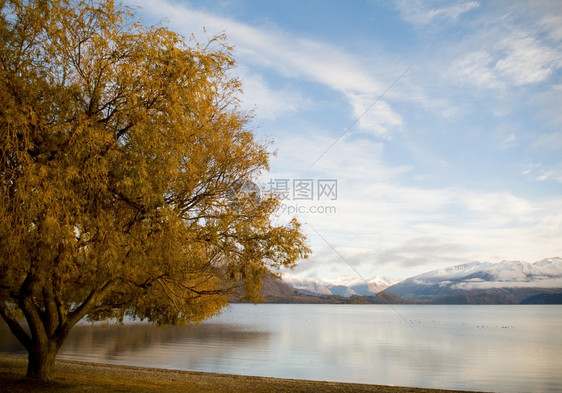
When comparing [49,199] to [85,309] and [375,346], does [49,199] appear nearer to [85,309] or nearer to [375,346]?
[85,309]

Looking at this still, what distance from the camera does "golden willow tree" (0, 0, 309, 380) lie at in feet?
39.8

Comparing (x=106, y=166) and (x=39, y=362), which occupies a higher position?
(x=106, y=166)

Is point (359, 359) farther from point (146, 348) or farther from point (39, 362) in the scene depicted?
point (39, 362)

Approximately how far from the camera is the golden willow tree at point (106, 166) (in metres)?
12.1

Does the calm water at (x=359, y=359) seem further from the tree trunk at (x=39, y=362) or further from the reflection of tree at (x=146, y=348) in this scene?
the tree trunk at (x=39, y=362)

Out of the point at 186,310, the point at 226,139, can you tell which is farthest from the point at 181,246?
the point at 186,310

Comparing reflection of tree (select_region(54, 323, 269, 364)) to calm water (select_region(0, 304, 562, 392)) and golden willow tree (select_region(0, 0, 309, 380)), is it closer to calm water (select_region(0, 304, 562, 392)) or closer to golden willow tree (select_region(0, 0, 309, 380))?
calm water (select_region(0, 304, 562, 392))

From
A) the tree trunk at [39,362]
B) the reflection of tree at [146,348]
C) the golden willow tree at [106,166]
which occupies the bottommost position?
the reflection of tree at [146,348]

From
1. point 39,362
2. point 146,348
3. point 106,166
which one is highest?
point 106,166

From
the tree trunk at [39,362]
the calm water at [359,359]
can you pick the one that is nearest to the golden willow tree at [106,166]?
the tree trunk at [39,362]

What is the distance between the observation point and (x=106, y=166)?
1327 centimetres

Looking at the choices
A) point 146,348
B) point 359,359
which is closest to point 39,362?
point 359,359

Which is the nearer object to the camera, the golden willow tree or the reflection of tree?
the golden willow tree

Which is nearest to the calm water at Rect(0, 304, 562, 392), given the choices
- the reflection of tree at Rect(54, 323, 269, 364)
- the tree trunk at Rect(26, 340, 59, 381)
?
the reflection of tree at Rect(54, 323, 269, 364)
